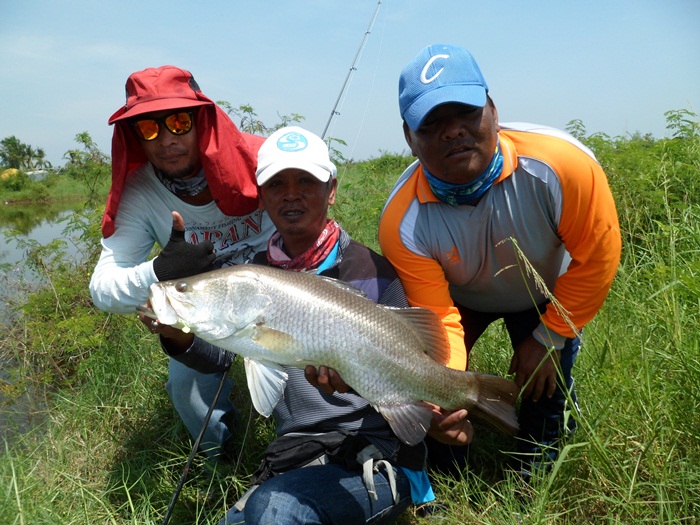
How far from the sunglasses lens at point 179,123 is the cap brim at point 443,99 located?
134cm

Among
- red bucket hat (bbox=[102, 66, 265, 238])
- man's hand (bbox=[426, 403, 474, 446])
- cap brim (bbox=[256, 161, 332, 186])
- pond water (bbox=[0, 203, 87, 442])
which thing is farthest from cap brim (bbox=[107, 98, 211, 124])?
pond water (bbox=[0, 203, 87, 442])

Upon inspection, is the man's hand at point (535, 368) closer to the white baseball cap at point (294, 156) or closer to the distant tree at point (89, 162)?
the white baseball cap at point (294, 156)

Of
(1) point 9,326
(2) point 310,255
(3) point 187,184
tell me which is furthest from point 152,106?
(1) point 9,326

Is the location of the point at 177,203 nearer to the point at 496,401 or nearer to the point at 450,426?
the point at 450,426

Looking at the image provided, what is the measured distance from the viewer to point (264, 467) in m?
2.64

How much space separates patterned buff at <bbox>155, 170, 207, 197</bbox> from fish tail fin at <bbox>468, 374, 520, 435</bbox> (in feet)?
6.55

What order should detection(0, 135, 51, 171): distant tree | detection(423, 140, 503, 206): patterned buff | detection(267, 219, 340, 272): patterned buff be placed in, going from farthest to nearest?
detection(0, 135, 51, 171): distant tree < detection(267, 219, 340, 272): patterned buff < detection(423, 140, 503, 206): patterned buff

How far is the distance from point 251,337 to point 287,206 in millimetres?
777

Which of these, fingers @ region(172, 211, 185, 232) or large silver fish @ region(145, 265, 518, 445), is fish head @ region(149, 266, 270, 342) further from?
fingers @ region(172, 211, 185, 232)

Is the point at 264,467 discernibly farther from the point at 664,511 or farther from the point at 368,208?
the point at 368,208

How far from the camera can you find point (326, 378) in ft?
7.91

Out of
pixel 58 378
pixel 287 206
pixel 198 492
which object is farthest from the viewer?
pixel 58 378

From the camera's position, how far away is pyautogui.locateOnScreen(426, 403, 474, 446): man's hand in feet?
8.31

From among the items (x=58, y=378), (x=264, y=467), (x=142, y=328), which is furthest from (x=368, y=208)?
(x=264, y=467)
